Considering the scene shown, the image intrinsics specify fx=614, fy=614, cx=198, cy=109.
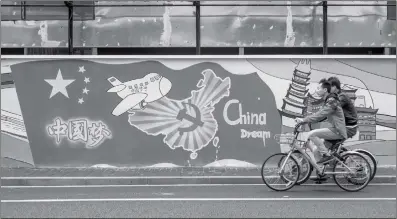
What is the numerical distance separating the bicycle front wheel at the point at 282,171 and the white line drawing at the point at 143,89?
12.4ft

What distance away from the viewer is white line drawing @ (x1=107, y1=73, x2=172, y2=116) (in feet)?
43.0

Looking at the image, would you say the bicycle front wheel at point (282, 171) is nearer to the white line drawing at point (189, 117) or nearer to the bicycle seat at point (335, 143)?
the bicycle seat at point (335, 143)

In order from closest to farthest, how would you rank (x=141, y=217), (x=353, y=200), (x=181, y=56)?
(x=141, y=217) < (x=353, y=200) < (x=181, y=56)

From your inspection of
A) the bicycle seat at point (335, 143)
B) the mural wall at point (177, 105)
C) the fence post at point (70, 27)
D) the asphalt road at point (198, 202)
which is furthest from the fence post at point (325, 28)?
the fence post at point (70, 27)

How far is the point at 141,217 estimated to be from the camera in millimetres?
7738

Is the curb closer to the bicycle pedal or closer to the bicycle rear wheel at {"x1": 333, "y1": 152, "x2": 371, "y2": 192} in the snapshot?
the bicycle rear wheel at {"x1": 333, "y1": 152, "x2": 371, "y2": 192}

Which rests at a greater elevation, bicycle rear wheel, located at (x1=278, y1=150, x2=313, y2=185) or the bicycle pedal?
bicycle rear wheel, located at (x1=278, y1=150, x2=313, y2=185)

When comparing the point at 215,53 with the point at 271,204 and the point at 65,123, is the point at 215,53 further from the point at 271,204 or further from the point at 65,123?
the point at 271,204

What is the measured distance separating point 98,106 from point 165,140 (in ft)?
5.28

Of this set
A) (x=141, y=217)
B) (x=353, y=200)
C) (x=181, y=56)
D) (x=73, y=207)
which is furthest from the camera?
(x=181, y=56)

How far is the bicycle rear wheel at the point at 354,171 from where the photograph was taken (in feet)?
33.3

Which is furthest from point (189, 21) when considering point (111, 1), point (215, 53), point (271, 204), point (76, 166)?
point (271, 204)

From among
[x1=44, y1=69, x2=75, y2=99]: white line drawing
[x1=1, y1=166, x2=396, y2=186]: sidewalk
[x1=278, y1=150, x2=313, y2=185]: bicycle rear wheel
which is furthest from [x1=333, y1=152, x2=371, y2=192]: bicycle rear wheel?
[x1=44, y1=69, x2=75, y2=99]: white line drawing

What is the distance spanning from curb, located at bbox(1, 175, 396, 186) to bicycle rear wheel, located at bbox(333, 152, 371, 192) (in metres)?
1.08
